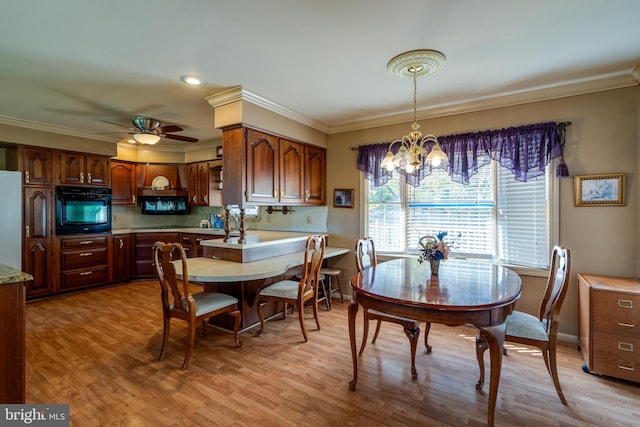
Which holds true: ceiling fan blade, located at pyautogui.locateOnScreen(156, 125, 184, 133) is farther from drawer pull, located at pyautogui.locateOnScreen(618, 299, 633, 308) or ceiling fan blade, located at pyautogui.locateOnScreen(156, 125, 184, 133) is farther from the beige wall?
drawer pull, located at pyautogui.locateOnScreen(618, 299, 633, 308)

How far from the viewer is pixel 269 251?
3.42 meters

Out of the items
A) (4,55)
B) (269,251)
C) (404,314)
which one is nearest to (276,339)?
(269,251)

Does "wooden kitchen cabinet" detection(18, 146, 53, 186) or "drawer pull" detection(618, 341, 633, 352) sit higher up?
"wooden kitchen cabinet" detection(18, 146, 53, 186)

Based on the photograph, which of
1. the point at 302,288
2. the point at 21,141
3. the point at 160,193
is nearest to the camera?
the point at 302,288

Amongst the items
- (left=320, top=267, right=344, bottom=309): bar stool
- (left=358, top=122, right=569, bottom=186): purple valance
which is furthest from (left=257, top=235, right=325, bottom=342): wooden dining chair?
(left=358, top=122, right=569, bottom=186): purple valance

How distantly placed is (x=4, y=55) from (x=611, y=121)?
5163 mm

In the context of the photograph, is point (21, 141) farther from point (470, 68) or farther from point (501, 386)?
point (501, 386)

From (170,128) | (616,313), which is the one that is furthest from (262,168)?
(616,313)

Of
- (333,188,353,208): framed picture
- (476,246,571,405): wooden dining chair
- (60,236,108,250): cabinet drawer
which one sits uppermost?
(333,188,353,208): framed picture

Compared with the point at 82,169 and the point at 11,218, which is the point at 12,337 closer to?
the point at 11,218

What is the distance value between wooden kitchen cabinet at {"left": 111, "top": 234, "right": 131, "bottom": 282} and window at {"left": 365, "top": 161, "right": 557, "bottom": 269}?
414 cm

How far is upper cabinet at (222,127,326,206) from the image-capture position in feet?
10.1

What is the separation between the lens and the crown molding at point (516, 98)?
2.62m

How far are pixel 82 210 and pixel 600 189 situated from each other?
6.56 meters
